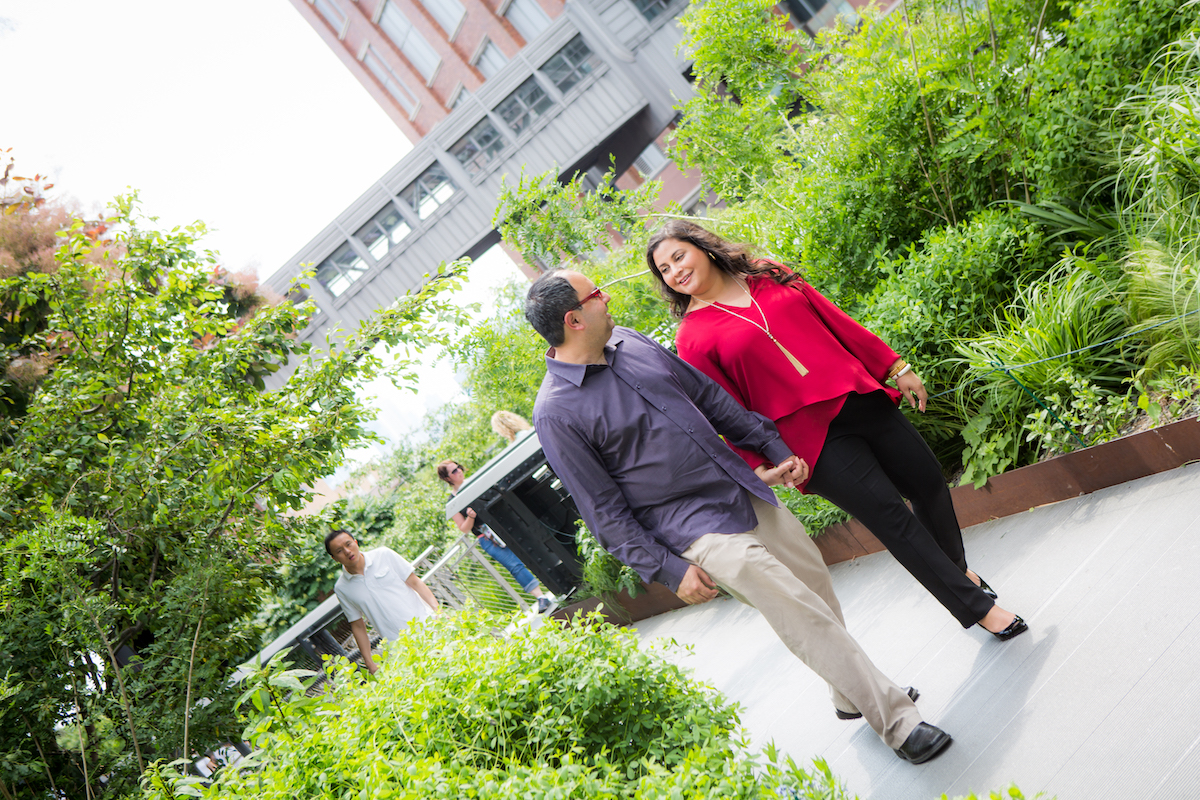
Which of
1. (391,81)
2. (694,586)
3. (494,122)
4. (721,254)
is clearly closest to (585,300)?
(721,254)

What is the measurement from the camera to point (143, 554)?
4.49m

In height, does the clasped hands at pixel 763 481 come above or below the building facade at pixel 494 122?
below

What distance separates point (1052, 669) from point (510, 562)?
4949 mm

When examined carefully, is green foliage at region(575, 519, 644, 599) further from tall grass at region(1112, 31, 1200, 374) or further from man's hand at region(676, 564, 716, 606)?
tall grass at region(1112, 31, 1200, 374)

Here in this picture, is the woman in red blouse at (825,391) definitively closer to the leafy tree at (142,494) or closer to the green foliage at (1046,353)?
the green foliage at (1046,353)

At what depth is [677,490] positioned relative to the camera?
244 cm

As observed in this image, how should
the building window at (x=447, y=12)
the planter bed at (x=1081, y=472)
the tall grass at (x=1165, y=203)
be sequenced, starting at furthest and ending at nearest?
the building window at (x=447, y=12)
the tall grass at (x=1165, y=203)
the planter bed at (x=1081, y=472)

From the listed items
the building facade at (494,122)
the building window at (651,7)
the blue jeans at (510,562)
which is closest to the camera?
the blue jeans at (510,562)

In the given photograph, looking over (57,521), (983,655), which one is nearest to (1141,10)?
(983,655)

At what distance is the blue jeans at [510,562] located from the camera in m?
6.71

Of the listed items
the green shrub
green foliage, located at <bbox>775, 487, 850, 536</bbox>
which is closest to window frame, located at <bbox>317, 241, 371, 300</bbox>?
green foliage, located at <bbox>775, 487, 850, 536</bbox>

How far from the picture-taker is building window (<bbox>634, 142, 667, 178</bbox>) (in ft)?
73.5

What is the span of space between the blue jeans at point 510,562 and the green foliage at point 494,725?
444 cm

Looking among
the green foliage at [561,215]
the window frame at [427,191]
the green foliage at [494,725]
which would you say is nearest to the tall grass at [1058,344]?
the green foliage at [494,725]
